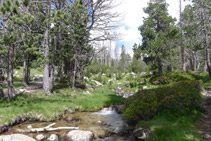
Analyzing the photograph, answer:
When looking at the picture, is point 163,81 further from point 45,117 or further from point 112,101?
point 45,117

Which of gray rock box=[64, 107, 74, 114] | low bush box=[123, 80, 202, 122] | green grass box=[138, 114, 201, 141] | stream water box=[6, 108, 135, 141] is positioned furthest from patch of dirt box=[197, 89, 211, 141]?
gray rock box=[64, 107, 74, 114]

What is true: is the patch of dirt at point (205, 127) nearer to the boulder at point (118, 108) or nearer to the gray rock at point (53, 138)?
the boulder at point (118, 108)

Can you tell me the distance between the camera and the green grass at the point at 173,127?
4.25 m

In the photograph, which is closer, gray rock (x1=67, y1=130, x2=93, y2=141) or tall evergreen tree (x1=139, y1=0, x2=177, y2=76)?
gray rock (x1=67, y1=130, x2=93, y2=141)

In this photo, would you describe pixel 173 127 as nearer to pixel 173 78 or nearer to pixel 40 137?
pixel 40 137

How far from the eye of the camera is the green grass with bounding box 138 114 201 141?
4.25 m

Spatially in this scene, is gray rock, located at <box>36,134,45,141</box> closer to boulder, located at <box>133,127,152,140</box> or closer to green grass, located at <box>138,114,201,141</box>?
boulder, located at <box>133,127,152,140</box>

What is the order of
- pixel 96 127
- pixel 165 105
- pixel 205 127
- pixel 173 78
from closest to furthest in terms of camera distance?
pixel 205 127 < pixel 165 105 < pixel 96 127 < pixel 173 78

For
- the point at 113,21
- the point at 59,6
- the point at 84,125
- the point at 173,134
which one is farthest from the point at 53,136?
the point at 59,6

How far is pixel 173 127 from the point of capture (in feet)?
15.9

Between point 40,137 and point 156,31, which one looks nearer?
point 40,137

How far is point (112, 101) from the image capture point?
11125 mm

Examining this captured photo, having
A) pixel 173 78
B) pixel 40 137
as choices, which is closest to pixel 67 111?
pixel 40 137

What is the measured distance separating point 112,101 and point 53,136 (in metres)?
6.49
